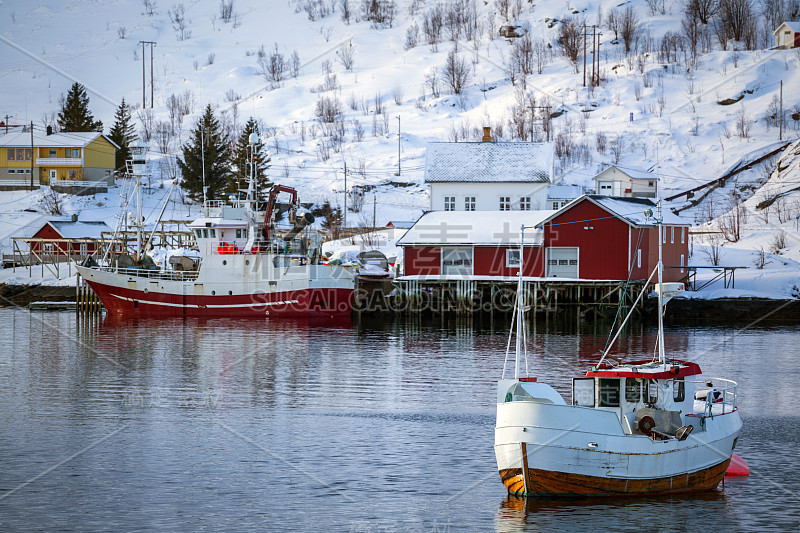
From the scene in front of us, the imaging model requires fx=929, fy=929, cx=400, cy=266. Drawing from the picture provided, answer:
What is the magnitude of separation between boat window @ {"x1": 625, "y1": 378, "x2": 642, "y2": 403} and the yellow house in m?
82.7

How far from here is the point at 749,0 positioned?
138m

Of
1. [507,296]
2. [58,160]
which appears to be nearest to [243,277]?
[507,296]

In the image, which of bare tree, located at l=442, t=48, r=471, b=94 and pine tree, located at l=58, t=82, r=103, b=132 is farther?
bare tree, located at l=442, t=48, r=471, b=94

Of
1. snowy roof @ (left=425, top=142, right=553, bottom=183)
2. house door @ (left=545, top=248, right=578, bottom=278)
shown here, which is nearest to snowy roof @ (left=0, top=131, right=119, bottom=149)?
snowy roof @ (left=425, top=142, right=553, bottom=183)

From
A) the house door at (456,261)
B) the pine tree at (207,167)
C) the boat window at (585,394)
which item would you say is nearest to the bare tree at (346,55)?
the pine tree at (207,167)

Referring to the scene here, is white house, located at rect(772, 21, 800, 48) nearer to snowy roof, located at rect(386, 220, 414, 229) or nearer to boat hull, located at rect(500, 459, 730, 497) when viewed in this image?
snowy roof, located at rect(386, 220, 414, 229)

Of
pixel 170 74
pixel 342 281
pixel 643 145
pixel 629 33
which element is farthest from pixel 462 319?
pixel 170 74

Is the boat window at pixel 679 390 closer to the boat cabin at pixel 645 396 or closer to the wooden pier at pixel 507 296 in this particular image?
the boat cabin at pixel 645 396

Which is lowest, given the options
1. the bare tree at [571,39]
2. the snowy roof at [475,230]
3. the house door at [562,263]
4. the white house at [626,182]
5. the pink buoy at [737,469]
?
the pink buoy at [737,469]

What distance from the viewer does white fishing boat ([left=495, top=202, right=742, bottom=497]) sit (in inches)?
744

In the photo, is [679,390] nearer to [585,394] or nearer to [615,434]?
[585,394]

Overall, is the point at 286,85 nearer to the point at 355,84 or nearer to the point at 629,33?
the point at 355,84

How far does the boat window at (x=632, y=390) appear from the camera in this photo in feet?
67.9

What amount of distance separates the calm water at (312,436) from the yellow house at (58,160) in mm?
54625
